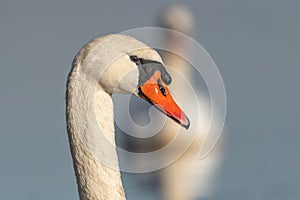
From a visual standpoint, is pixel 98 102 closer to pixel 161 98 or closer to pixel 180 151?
pixel 161 98

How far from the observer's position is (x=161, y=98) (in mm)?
5664

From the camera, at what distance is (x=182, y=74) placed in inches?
501

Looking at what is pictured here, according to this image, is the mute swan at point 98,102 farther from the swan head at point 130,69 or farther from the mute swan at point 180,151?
the mute swan at point 180,151

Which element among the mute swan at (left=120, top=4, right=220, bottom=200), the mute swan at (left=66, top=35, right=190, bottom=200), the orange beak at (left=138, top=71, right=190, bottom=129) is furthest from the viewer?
the mute swan at (left=120, top=4, right=220, bottom=200)

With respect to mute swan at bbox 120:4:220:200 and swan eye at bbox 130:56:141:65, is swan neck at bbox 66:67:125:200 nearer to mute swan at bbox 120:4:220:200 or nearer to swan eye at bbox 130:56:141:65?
swan eye at bbox 130:56:141:65

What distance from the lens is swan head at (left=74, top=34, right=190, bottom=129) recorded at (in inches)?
216

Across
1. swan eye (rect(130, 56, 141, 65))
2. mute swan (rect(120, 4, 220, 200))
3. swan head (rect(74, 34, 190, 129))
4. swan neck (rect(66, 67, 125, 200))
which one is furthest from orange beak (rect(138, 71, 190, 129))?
mute swan (rect(120, 4, 220, 200))

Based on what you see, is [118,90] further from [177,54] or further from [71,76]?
[177,54]

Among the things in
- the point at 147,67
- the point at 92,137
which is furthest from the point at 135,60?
the point at 92,137

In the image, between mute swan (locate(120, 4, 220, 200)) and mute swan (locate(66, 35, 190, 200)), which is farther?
mute swan (locate(120, 4, 220, 200))

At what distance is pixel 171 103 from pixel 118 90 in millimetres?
249

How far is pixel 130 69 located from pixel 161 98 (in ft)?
0.65

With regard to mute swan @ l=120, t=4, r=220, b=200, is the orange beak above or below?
below

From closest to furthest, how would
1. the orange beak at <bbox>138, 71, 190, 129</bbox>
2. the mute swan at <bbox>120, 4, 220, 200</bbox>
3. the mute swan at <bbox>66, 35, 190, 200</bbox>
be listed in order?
the mute swan at <bbox>66, 35, 190, 200</bbox>, the orange beak at <bbox>138, 71, 190, 129</bbox>, the mute swan at <bbox>120, 4, 220, 200</bbox>
